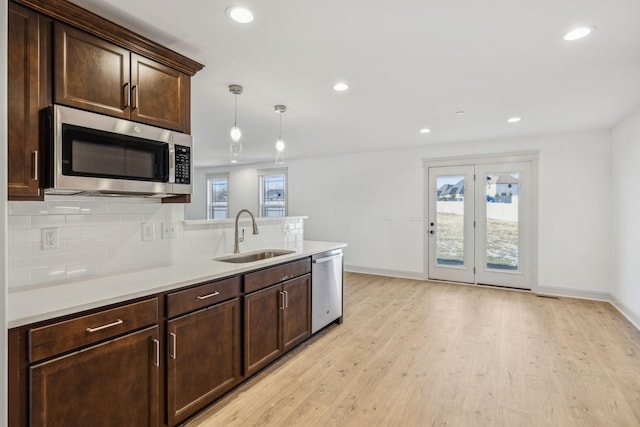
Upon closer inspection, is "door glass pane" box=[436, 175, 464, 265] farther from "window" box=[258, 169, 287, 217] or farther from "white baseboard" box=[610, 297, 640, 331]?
"window" box=[258, 169, 287, 217]

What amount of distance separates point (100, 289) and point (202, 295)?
0.53 meters

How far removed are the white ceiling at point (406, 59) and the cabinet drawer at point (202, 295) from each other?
1.62m

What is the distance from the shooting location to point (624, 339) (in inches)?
127

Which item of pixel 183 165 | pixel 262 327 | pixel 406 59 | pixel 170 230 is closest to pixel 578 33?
pixel 406 59

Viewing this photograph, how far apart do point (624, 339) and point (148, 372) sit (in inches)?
169

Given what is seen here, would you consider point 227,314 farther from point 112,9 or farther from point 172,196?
point 112,9

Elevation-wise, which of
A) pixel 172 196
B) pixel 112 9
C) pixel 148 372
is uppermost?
pixel 112 9

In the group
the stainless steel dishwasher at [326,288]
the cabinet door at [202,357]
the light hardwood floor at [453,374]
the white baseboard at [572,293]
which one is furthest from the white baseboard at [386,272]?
the cabinet door at [202,357]

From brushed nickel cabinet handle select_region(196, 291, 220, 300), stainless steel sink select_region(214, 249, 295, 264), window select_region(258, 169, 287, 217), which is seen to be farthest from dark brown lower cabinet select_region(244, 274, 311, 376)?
window select_region(258, 169, 287, 217)

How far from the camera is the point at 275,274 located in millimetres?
2588

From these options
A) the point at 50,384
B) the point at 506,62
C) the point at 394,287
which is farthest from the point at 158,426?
the point at 394,287

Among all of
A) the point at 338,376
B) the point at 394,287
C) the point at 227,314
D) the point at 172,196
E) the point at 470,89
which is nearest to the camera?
the point at 227,314

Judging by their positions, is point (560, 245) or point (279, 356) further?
point (560, 245)

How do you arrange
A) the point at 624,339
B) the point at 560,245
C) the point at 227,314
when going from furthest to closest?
the point at 560,245
the point at 624,339
the point at 227,314
